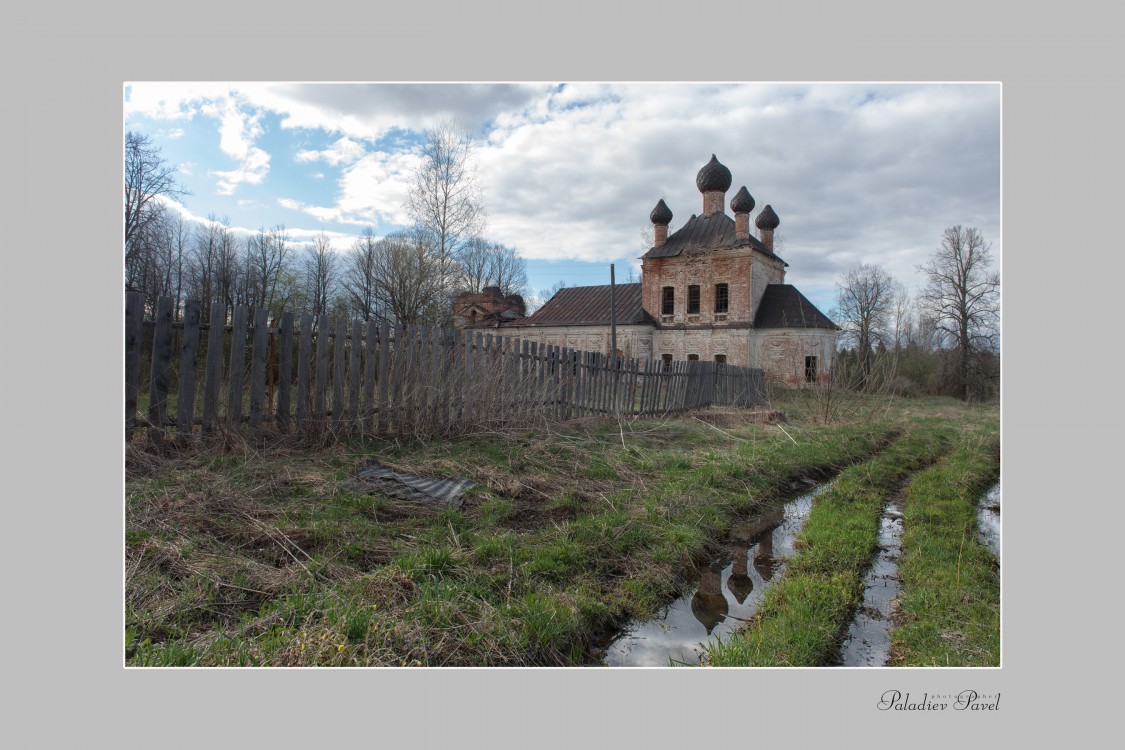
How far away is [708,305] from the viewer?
3181 centimetres

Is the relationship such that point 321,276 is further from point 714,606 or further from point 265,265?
point 714,606

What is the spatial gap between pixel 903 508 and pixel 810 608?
3.44 meters

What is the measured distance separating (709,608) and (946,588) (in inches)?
59.2

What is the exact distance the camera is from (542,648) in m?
2.62

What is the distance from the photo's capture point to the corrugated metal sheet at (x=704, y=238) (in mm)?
31188

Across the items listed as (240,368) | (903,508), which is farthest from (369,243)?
(903,508)

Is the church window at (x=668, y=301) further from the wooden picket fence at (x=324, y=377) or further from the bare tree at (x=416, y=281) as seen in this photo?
the wooden picket fence at (x=324, y=377)

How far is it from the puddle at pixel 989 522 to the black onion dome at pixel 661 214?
97.2 ft

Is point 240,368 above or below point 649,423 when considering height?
above

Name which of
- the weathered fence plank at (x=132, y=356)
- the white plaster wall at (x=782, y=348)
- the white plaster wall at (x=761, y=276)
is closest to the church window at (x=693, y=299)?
the white plaster wall at (x=761, y=276)

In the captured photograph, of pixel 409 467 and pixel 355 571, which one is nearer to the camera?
pixel 355 571

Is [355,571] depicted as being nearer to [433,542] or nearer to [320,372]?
[433,542]

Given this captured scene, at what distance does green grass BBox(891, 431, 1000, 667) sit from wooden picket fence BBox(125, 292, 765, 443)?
5155 millimetres

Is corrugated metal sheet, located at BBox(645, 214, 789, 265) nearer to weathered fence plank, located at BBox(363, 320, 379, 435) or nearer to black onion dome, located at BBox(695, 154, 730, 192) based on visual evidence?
black onion dome, located at BBox(695, 154, 730, 192)
